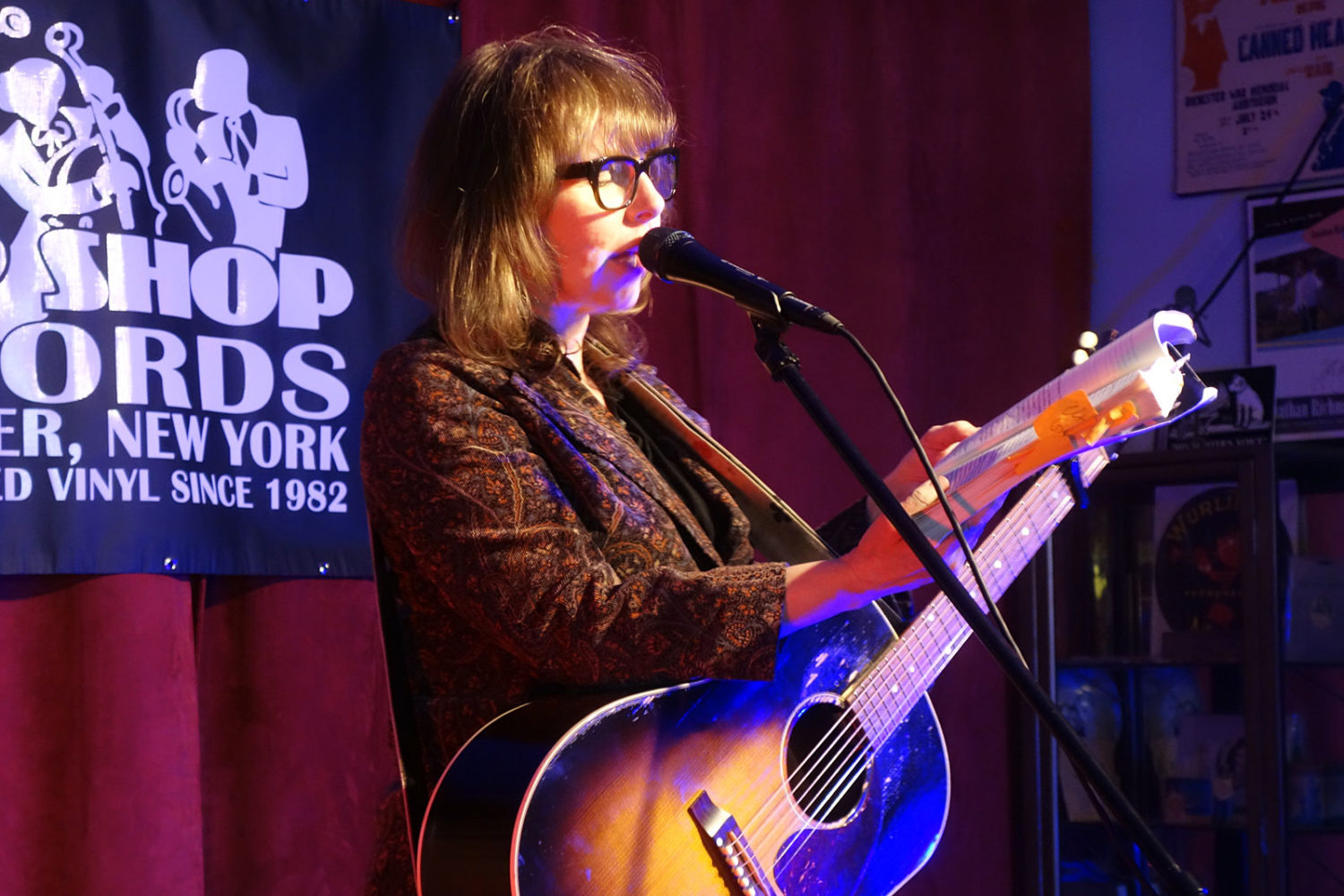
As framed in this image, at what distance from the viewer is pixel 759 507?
1.69 m

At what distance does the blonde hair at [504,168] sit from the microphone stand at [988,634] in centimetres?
34

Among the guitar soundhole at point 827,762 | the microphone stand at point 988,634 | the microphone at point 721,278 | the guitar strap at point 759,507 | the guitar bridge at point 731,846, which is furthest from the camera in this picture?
the guitar strap at point 759,507

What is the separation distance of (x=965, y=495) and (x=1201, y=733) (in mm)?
1901

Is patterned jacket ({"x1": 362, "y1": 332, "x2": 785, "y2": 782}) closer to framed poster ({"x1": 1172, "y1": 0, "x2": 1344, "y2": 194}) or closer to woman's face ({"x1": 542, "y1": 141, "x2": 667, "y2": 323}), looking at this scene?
woman's face ({"x1": 542, "y1": 141, "x2": 667, "y2": 323})

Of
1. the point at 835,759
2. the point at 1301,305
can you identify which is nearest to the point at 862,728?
the point at 835,759

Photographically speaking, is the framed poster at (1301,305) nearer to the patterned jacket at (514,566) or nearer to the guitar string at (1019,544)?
the guitar string at (1019,544)

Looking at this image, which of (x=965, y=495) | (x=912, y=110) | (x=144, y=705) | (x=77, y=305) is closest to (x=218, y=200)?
(x=77, y=305)

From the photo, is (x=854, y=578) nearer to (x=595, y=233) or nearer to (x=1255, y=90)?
(x=595, y=233)

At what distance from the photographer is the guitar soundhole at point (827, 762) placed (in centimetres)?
143

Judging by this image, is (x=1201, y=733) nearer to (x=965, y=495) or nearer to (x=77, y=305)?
(x=965, y=495)

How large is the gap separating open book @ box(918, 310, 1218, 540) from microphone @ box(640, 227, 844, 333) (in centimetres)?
19

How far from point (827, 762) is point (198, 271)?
1.26 meters

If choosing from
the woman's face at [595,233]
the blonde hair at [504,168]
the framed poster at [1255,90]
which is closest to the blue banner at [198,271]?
the blonde hair at [504,168]

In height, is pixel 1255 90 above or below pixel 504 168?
above
